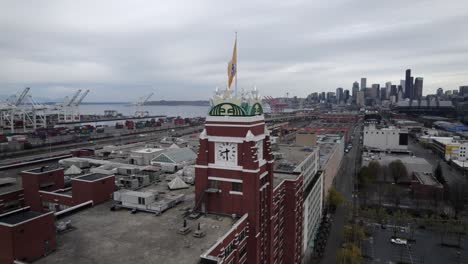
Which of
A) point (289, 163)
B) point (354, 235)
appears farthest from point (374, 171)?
point (289, 163)

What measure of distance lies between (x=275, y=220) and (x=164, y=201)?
13958 mm

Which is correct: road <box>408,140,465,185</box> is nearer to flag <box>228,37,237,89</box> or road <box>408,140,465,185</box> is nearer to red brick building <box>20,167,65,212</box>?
flag <box>228,37,237,89</box>

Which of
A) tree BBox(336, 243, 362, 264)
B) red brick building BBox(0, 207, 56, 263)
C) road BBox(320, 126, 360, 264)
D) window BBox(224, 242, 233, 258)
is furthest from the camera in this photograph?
road BBox(320, 126, 360, 264)

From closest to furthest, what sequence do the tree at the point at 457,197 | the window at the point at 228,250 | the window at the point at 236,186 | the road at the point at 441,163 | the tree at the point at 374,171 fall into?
the window at the point at 228,250 → the window at the point at 236,186 → the tree at the point at 457,197 → the tree at the point at 374,171 → the road at the point at 441,163

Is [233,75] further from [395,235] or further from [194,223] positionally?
[395,235]

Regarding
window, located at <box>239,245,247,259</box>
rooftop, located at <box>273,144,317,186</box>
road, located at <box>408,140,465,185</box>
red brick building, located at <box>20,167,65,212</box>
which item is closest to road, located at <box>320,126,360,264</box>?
rooftop, located at <box>273,144,317,186</box>

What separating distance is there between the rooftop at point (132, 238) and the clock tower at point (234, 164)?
180 cm

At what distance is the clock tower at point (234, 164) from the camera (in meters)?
28.0

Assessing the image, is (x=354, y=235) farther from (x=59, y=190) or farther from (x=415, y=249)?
(x=59, y=190)

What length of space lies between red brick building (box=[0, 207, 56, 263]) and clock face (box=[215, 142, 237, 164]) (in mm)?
14534

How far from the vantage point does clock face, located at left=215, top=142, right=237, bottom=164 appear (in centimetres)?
2883

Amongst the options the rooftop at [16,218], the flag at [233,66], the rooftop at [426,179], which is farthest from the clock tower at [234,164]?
Result: the rooftop at [426,179]

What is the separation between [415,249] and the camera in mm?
57312

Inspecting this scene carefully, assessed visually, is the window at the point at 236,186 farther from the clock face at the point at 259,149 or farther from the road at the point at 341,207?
the road at the point at 341,207
